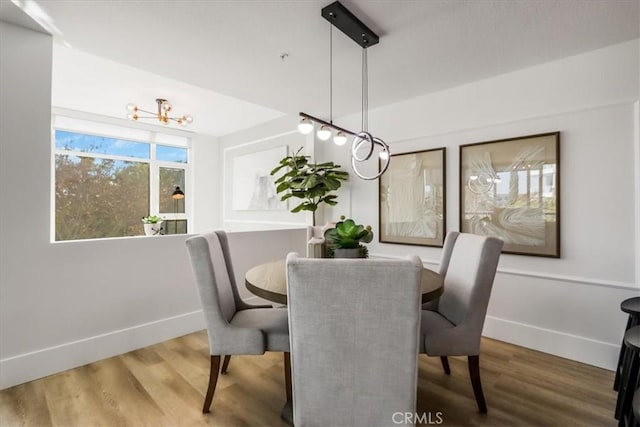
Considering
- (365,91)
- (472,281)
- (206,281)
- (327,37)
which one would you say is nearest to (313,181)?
(365,91)

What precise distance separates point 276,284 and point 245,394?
0.90m

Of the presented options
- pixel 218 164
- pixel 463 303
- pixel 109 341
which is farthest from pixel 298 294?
pixel 218 164

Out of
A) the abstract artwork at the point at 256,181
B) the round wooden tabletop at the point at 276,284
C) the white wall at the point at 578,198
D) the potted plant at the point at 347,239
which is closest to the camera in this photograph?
the round wooden tabletop at the point at 276,284

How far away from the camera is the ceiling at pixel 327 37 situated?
77.5 inches

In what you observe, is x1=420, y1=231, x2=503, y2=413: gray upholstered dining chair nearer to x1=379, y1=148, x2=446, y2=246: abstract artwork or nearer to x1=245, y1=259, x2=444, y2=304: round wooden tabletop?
x1=245, y1=259, x2=444, y2=304: round wooden tabletop

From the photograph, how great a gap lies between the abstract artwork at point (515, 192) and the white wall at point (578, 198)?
8cm

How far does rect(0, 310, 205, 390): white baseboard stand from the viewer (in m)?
2.12

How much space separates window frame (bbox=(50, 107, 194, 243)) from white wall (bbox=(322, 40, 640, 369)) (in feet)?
16.8

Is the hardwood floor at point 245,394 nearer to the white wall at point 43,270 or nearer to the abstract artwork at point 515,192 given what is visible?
the white wall at point 43,270

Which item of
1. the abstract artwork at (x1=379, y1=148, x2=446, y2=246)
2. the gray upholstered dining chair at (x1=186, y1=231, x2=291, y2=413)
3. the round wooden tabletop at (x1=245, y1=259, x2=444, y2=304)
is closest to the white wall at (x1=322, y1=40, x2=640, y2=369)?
the abstract artwork at (x1=379, y1=148, x2=446, y2=246)

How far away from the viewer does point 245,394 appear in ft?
6.59

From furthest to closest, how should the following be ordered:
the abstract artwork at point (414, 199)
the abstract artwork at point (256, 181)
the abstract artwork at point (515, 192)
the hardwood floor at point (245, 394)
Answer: the abstract artwork at point (256, 181) → the abstract artwork at point (414, 199) → the abstract artwork at point (515, 192) → the hardwood floor at point (245, 394)

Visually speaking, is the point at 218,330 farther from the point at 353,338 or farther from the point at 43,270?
the point at 43,270

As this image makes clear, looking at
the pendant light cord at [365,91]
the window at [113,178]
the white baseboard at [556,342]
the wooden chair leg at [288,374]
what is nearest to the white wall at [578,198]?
the white baseboard at [556,342]
